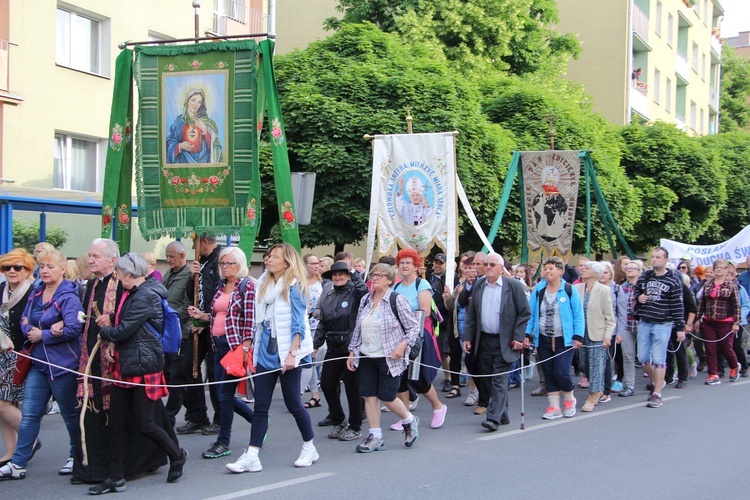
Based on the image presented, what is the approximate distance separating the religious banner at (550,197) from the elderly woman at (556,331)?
5.74 m

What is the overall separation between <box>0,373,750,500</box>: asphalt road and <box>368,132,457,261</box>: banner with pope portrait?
3314 millimetres

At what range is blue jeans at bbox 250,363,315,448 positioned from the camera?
7074mm

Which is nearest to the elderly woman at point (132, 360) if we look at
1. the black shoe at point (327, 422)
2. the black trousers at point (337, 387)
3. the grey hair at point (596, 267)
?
the black trousers at point (337, 387)

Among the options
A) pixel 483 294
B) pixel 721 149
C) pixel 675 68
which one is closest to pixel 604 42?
pixel 721 149

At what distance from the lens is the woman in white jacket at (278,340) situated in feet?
23.3

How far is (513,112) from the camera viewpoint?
22.6 metres

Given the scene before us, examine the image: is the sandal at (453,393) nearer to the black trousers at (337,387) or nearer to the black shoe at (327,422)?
the black shoe at (327,422)

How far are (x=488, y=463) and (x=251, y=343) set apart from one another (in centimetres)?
228

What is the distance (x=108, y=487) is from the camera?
6.45 metres

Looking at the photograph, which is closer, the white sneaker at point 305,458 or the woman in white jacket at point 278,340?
the woman in white jacket at point 278,340

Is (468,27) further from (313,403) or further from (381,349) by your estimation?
(381,349)

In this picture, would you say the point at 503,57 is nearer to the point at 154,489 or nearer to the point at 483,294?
the point at 483,294

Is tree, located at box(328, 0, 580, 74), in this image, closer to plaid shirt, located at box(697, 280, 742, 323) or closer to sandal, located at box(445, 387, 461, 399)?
plaid shirt, located at box(697, 280, 742, 323)

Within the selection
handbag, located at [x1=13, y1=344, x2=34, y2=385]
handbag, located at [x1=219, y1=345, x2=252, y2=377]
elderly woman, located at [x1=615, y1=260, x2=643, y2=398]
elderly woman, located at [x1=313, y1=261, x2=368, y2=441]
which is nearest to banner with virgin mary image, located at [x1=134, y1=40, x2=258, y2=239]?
elderly woman, located at [x1=313, y1=261, x2=368, y2=441]
